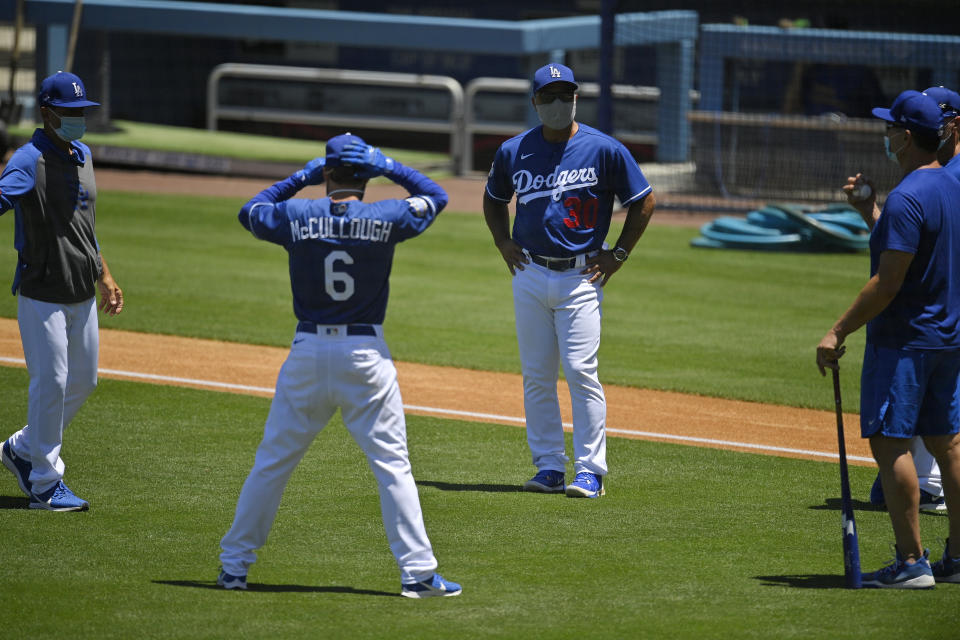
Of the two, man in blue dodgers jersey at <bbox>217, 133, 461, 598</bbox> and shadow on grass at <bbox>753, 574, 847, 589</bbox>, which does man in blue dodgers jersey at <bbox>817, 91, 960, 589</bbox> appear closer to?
shadow on grass at <bbox>753, 574, 847, 589</bbox>

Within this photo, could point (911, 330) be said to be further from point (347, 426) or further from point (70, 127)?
point (70, 127)

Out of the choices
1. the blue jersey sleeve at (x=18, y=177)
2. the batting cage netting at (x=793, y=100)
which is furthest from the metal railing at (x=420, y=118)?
the blue jersey sleeve at (x=18, y=177)

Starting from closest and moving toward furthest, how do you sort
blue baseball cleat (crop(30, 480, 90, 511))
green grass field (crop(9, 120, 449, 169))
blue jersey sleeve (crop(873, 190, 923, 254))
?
blue jersey sleeve (crop(873, 190, 923, 254)), blue baseball cleat (crop(30, 480, 90, 511)), green grass field (crop(9, 120, 449, 169))

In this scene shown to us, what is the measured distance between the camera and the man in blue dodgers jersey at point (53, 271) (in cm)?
624

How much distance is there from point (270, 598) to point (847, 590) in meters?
2.50

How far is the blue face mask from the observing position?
6.25 m

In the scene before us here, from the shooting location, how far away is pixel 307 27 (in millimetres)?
26594

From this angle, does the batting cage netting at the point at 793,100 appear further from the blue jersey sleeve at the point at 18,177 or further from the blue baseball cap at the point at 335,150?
the blue baseball cap at the point at 335,150

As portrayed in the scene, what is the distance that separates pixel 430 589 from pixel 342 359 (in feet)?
3.38

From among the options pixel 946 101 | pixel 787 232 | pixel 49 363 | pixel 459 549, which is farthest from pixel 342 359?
pixel 787 232

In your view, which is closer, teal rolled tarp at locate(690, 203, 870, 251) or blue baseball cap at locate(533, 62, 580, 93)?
blue baseball cap at locate(533, 62, 580, 93)

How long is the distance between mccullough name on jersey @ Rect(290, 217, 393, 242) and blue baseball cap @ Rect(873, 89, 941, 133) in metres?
2.26

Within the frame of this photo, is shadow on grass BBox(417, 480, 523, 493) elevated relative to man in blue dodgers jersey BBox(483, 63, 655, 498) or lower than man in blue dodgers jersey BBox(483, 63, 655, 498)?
lower

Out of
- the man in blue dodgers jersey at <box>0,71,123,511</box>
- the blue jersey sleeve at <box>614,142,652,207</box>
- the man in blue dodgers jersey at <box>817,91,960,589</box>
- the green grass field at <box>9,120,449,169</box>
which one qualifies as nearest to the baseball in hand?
the man in blue dodgers jersey at <box>817,91,960,589</box>
